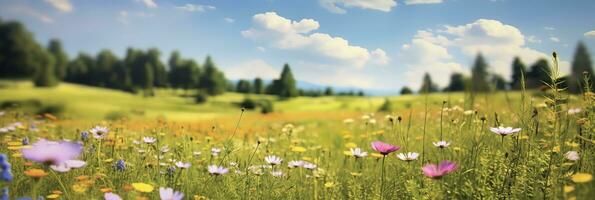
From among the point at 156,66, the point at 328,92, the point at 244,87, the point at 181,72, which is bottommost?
the point at 328,92

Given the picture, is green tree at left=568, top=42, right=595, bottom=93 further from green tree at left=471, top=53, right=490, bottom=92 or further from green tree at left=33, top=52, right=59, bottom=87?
green tree at left=33, top=52, right=59, bottom=87

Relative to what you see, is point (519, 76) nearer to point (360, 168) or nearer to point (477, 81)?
point (360, 168)

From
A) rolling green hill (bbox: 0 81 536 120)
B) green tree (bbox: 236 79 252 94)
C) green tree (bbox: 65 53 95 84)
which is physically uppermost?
green tree (bbox: 65 53 95 84)

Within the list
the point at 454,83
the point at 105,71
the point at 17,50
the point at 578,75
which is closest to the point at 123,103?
the point at 105,71

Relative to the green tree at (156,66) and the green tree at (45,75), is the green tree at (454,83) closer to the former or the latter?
the green tree at (156,66)

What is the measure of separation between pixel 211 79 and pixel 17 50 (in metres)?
9.93

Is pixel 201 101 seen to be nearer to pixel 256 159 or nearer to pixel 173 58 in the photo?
pixel 173 58

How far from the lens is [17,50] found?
1838 centimetres

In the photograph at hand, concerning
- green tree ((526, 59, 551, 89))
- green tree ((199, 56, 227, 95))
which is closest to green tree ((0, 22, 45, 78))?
green tree ((199, 56, 227, 95))

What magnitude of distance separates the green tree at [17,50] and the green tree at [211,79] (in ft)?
27.6

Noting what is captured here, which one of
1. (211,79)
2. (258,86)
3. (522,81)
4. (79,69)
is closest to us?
(522,81)

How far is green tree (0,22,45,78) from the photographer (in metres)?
17.8

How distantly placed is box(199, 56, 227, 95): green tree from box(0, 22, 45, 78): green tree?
8425 millimetres

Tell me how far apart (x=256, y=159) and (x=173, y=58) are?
72.4ft
